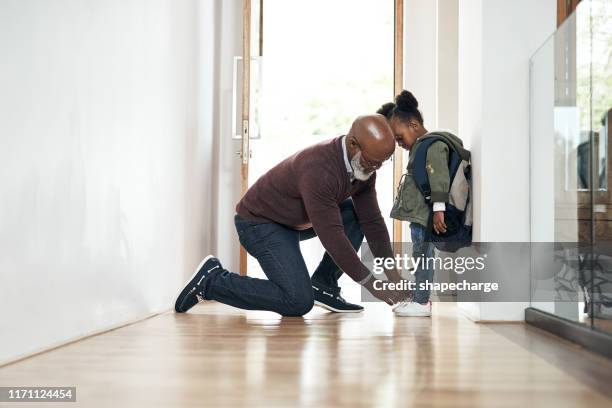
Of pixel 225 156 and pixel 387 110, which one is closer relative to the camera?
pixel 387 110

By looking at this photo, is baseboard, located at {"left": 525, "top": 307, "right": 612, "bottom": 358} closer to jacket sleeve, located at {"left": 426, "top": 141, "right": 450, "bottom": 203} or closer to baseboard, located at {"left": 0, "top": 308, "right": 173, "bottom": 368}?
jacket sleeve, located at {"left": 426, "top": 141, "right": 450, "bottom": 203}

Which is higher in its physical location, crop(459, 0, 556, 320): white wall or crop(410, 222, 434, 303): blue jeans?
crop(459, 0, 556, 320): white wall

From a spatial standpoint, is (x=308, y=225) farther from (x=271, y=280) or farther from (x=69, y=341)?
(x=69, y=341)

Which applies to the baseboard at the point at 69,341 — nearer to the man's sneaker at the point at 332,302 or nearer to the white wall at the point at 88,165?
the white wall at the point at 88,165

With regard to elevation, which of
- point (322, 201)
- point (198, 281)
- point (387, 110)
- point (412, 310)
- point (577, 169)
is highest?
point (387, 110)

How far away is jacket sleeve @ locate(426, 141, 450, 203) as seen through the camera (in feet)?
9.32

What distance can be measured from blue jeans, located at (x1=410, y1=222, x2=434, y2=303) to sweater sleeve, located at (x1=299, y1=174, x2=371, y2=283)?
0.47 metres

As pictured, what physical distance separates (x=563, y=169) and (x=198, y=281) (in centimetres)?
151

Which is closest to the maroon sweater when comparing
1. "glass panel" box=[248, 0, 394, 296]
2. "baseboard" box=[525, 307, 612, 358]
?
"baseboard" box=[525, 307, 612, 358]

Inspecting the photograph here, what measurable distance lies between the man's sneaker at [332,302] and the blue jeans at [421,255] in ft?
1.01

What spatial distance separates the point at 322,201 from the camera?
2631mm

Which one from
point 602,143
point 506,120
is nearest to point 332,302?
point 506,120

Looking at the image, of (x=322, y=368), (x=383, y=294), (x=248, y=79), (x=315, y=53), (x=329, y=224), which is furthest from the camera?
(x=315, y=53)

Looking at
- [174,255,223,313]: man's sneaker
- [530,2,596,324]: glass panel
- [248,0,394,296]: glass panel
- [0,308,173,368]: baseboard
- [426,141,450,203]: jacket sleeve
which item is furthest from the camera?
[248,0,394,296]: glass panel
